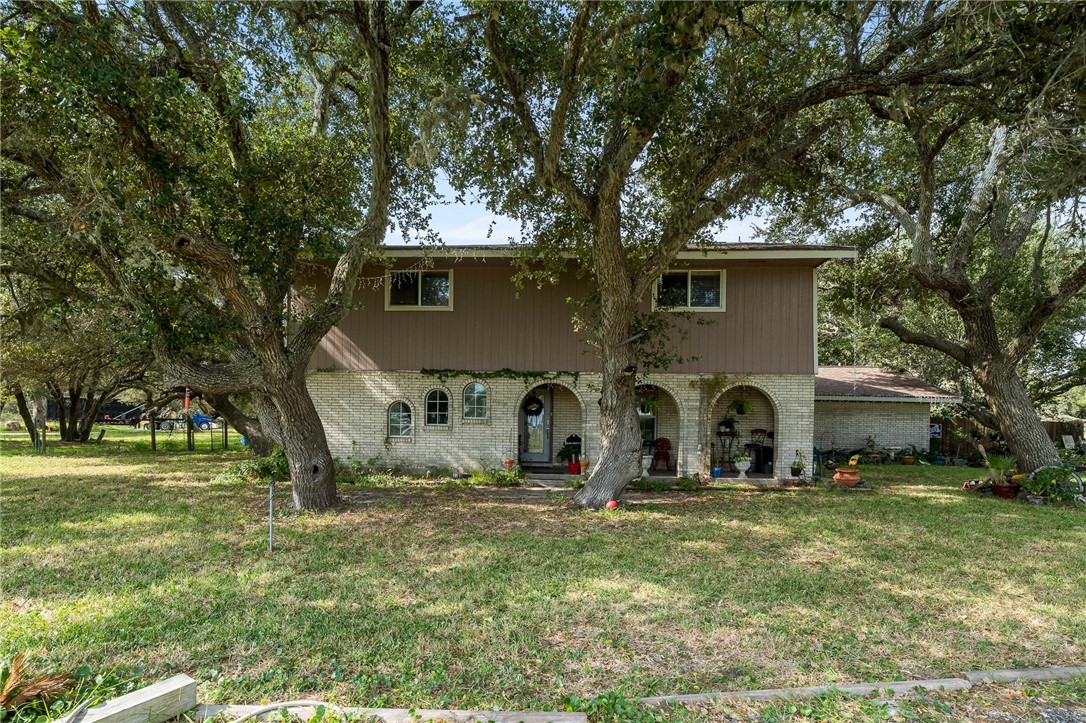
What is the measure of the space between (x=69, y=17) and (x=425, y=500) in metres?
7.97

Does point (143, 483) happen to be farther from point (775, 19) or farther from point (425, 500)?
point (775, 19)

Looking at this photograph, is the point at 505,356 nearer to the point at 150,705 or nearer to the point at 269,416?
the point at 269,416

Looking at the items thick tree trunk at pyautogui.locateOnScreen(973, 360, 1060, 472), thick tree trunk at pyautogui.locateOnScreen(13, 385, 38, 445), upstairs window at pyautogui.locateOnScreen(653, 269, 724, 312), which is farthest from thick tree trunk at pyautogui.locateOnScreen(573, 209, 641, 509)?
thick tree trunk at pyautogui.locateOnScreen(13, 385, 38, 445)

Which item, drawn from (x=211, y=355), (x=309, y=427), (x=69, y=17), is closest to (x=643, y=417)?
(x=309, y=427)

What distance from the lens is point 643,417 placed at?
1402cm

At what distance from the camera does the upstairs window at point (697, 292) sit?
483 inches

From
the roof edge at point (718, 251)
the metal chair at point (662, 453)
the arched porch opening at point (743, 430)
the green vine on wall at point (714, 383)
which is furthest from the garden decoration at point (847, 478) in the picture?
the roof edge at point (718, 251)

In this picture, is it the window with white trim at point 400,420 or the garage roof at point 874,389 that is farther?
the garage roof at point 874,389

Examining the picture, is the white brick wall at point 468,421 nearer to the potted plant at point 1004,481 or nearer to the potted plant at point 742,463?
the potted plant at point 742,463

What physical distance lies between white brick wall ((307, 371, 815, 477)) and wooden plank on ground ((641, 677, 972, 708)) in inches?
355

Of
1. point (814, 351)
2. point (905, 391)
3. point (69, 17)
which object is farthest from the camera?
point (905, 391)

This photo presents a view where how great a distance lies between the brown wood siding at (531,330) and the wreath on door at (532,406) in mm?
1914

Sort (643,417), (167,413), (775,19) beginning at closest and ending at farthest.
Result: (775,19), (643,417), (167,413)

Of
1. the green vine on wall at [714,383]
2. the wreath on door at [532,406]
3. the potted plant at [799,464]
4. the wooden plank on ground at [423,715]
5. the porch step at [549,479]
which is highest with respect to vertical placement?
the green vine on wall at [714,383]
